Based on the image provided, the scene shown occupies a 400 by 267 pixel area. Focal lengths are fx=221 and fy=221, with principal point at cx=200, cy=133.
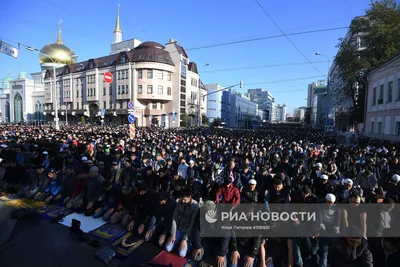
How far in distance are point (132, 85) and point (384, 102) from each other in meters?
40.4

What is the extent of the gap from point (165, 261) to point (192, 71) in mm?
Answer: 53983

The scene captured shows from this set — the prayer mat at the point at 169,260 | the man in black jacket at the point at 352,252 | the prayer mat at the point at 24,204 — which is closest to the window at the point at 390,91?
the man in black jacket at the point at 352,252

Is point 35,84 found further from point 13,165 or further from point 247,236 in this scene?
point 247,236

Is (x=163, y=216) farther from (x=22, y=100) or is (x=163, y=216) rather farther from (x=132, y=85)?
(x=22, y=100)

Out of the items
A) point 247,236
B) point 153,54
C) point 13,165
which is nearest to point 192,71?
point 153,54

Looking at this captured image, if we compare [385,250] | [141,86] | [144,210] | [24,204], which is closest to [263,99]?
[141,86]

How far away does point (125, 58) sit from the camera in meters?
46.5

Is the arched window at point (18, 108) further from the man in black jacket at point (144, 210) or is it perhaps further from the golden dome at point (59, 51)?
the man in black jacket at point (144, 210)

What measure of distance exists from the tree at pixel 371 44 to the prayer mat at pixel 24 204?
Result: 99.1 feet

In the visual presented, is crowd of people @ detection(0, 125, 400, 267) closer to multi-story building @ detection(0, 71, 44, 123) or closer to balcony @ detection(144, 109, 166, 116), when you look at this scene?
balcony @ detection(144, 109, 166, 116)

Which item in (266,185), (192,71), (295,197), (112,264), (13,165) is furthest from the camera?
(192,71)

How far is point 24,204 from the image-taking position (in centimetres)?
694

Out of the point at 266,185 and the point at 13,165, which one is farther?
the point at 13,165

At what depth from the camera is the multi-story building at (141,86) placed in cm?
4519
